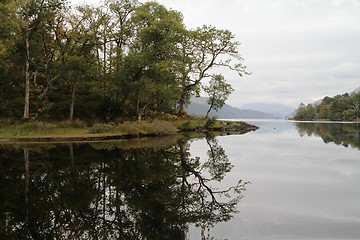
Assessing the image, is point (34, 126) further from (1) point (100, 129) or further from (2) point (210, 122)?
(2) point (210, 122)

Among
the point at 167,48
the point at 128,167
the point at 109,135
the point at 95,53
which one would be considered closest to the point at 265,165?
the point at 128,167

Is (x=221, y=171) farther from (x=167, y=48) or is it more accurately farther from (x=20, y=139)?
(x=167, y=48)

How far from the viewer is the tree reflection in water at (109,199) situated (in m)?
7.63

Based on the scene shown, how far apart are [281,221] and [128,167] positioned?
923 centimetres

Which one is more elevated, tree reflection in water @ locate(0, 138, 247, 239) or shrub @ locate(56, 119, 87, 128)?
shrub @ locate(56, 119, 87, 128)

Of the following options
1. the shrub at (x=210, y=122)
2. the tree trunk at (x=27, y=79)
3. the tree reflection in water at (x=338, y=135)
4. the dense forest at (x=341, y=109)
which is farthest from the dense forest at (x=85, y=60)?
the dense forest at (x=341, y=109)

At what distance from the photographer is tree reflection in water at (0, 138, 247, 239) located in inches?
301

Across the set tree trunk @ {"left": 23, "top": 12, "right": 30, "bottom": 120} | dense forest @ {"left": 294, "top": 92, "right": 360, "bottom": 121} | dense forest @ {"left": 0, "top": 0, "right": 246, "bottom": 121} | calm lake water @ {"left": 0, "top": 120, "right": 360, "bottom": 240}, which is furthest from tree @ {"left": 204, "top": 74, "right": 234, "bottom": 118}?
dense forest @ {"left": 294, "top": 92, "right": 360, "bottom": 121}

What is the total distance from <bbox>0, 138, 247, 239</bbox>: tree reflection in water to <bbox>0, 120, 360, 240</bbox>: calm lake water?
26 mm

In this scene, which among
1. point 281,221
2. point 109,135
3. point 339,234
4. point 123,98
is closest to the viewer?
point 339,234

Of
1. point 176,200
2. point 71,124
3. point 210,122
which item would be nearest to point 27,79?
point 71,124

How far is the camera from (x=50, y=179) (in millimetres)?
13062

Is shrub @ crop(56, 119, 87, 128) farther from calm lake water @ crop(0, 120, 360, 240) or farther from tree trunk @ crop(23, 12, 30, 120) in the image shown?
calm lake water @ crop(0, 120, 360, 240)

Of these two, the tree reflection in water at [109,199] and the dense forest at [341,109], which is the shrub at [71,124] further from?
the dense forest at [341,109]
